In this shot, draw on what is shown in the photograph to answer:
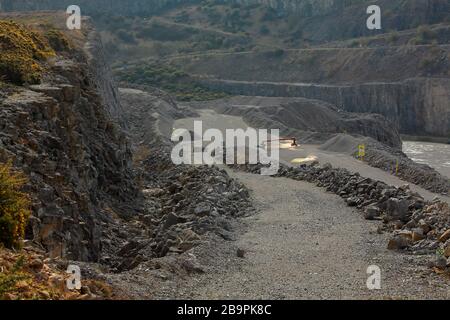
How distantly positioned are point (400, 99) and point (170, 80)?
104 feet

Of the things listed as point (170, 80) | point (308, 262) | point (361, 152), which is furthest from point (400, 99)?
point (308, 262)

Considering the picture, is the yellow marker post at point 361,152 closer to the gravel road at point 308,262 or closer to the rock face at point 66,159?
the rock face at point 66,159

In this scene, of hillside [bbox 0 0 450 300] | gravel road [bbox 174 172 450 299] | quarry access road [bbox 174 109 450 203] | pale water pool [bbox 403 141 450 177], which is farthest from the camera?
pale water pool [bbox 403 141 450 177]

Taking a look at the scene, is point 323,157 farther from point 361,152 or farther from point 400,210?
point 400,210

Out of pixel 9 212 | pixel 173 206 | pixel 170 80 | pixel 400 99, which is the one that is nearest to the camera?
pixel 9 212

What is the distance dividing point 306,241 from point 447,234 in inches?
137

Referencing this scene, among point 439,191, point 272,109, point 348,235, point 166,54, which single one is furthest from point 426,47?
point 348,235

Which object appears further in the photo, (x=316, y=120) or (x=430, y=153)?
(x=316, y=120)

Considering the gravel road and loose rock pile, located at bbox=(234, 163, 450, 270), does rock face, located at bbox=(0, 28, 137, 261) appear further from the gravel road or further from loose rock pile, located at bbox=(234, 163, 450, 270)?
loose rock pile, located at bbox=(234, 163, 450, 270)

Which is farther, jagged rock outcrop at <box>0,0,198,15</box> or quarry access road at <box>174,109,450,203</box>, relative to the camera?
jagged rock outcrop at <box>0,0,198,15</box>

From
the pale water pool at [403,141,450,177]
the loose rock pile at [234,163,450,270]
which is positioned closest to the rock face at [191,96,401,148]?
the pale water pool at [403,141,450,177]

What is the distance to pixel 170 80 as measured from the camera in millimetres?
95562

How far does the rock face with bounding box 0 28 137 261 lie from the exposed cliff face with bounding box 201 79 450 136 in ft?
207

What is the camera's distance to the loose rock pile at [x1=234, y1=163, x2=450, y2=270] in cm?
1517
